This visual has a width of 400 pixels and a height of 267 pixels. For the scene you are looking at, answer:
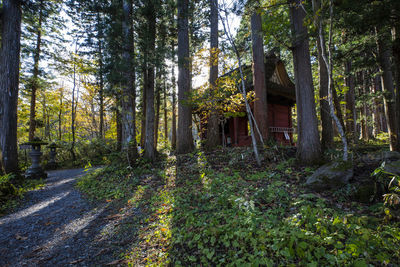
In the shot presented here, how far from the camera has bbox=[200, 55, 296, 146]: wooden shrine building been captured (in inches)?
422

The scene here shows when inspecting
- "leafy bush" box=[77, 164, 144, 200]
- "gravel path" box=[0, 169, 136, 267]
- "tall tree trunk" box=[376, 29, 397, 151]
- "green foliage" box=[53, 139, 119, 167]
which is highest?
"tall tree trunk" box=[376, 29, 397, 151]

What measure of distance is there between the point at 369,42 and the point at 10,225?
1256 centimetres

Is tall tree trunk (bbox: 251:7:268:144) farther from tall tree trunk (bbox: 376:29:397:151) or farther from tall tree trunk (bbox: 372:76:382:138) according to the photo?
tall tree trunk (bbox: 372:76:382:138)

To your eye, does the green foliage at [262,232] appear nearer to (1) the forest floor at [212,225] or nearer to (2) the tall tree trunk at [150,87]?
(1) the forest floor at [212,225]

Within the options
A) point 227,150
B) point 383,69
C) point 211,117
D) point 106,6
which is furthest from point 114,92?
point 383,69

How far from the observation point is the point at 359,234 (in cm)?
215

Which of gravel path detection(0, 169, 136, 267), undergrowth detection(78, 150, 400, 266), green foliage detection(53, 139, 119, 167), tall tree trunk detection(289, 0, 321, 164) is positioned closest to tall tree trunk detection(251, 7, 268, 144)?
tall tree trunk detection(289, 0, 321, 164)

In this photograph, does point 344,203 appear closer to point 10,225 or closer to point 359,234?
point 359,234

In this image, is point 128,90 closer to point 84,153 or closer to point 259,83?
point 259,83

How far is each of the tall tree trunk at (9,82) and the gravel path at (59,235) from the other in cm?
286

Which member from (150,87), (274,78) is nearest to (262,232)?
(150,87)

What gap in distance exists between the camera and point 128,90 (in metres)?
7.96

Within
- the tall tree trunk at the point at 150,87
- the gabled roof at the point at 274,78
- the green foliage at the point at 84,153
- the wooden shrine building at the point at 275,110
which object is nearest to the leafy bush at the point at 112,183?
the tall tree trunk at the point at 150,87

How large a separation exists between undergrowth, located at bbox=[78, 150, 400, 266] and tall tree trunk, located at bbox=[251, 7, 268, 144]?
10.4 ft
